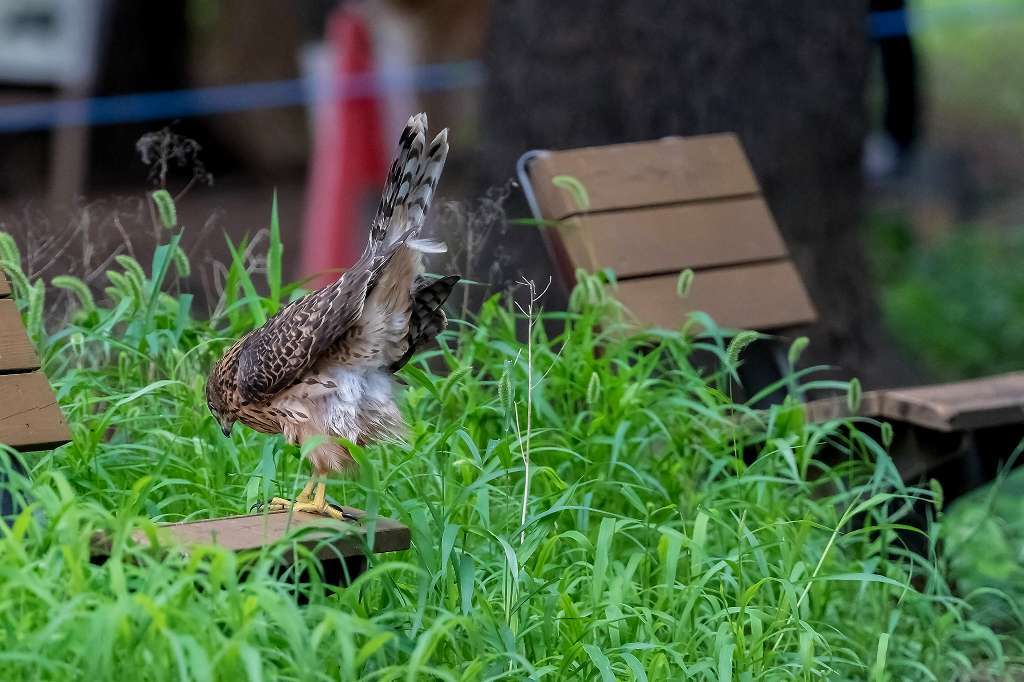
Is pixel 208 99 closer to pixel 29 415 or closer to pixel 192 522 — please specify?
pixel 29 415

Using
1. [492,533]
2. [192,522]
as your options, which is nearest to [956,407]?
[492,533]

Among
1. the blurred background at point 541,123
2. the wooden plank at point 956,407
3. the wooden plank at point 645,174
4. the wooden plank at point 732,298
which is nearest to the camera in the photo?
the wooden plank at point 956,407

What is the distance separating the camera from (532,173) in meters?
4.55

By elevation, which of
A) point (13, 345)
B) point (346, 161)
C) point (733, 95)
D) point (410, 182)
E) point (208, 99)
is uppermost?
point (410, 182)

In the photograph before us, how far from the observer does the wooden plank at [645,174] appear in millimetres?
4508

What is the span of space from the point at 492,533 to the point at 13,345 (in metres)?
1.08

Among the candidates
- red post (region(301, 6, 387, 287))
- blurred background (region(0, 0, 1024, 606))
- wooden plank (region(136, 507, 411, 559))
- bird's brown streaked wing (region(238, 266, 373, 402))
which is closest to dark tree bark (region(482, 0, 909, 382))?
blurred background (region(0, 0, 1024, 606))

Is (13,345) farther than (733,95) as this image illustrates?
No

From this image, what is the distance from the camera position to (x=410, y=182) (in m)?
3.11

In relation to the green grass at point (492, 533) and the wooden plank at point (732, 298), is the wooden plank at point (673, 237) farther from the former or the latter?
the green grass at point (492, 533)

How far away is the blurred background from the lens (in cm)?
586

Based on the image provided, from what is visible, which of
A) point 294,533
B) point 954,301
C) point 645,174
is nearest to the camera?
point 294,533

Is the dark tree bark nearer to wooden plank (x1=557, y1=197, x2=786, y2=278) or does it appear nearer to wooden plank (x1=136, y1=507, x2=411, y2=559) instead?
wooden plank (x1=557, y1=197, x2=786, y2=278)

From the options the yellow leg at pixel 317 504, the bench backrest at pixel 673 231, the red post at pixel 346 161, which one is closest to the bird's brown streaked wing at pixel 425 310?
the yellow leg at pixel 317 504
